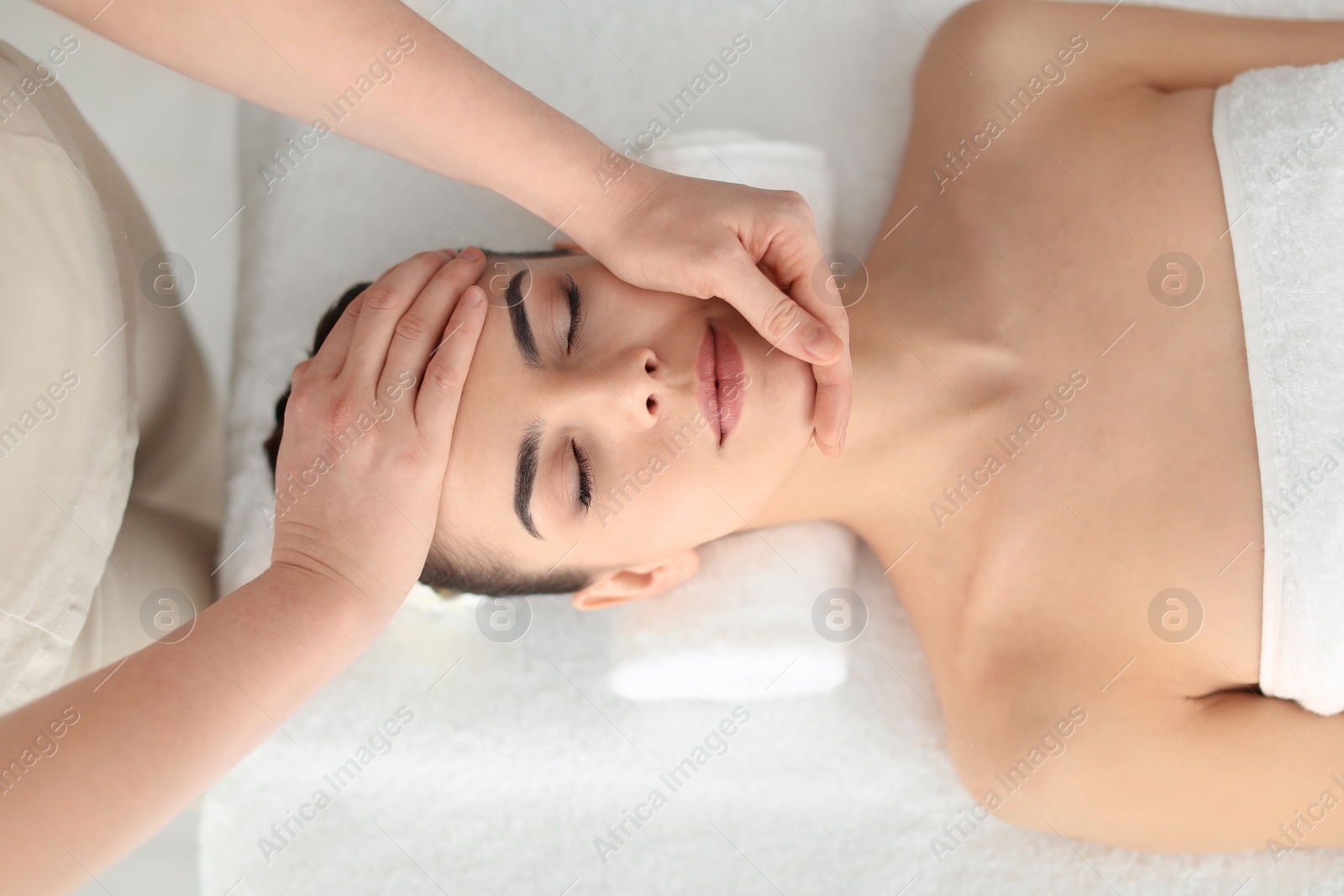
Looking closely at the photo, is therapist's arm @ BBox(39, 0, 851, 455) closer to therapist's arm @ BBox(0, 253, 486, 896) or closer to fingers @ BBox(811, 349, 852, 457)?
fingers @ BBox(811, 349, 852, 457)

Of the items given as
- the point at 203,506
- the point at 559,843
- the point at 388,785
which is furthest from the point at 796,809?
the point at 203,506

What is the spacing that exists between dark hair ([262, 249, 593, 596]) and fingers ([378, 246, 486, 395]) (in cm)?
14

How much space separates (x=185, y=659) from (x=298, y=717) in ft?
2.12

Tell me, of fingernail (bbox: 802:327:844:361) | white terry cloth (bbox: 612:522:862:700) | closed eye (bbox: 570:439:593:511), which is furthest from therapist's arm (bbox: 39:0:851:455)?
white terry cloth (bbox: 612:522:862:700)

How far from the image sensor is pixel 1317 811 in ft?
3.71

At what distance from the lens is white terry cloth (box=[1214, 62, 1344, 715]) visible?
107 centimetres

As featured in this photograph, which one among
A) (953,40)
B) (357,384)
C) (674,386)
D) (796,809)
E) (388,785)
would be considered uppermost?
(953,40)

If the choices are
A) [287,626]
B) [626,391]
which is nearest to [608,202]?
[626,391]

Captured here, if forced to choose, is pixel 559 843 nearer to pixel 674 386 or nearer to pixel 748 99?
pixel 674 386

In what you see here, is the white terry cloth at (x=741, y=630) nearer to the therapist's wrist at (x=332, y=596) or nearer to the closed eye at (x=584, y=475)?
the closed eye at (x=584, y=475)

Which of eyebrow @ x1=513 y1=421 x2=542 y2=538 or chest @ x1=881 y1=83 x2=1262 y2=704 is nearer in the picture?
eyebrow @ x1=513 y1=421 x2=542 y2=538

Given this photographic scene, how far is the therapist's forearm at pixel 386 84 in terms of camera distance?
864mm

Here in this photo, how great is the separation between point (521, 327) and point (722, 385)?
0.85ft

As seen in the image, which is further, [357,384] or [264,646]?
[357,384]
